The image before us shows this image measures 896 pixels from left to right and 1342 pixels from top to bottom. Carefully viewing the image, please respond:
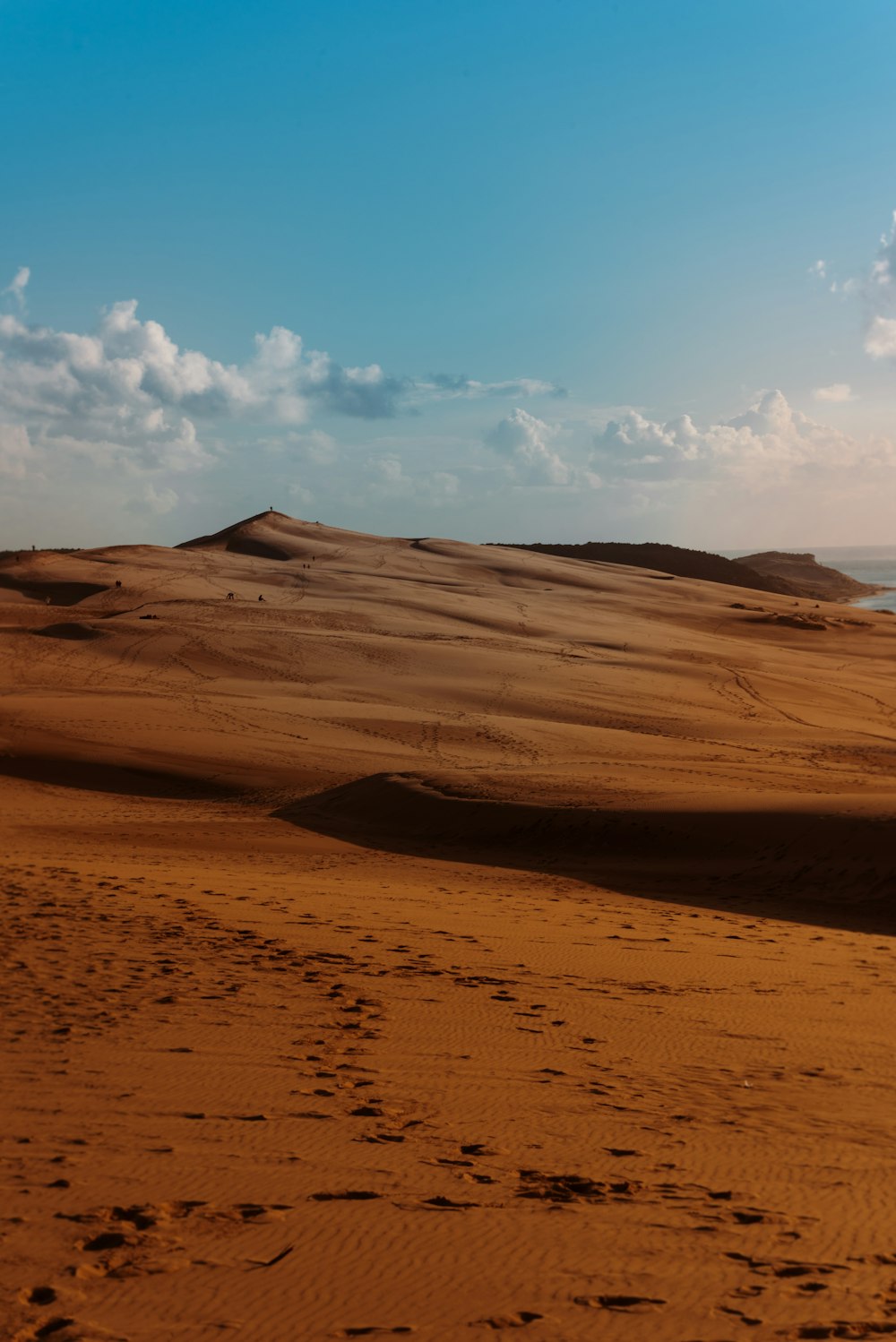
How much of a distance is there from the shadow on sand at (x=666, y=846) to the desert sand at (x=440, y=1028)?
0.06m

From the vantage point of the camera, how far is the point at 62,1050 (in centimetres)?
668

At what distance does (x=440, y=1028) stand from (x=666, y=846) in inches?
358

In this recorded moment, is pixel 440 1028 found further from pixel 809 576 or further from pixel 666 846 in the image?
pixel 809 576

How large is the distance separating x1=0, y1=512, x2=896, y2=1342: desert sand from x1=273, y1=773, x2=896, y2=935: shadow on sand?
6 centimetres

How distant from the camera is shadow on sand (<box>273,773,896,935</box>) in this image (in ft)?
45.3

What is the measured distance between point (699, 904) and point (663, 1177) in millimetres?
8602

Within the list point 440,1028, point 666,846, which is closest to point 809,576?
point 666,846

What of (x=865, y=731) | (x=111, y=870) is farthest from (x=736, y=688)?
(x=111, y=870)

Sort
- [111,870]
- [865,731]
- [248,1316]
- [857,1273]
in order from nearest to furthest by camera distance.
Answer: [248,1316] → [857,1273] → [111,870] → [865,731]

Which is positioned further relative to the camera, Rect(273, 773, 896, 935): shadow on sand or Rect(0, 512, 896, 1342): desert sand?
Rect(273, 773, 896, 935): shadow on sand

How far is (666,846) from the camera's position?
16125 mm

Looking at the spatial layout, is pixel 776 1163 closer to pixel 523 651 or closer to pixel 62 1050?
pixel 62 1050

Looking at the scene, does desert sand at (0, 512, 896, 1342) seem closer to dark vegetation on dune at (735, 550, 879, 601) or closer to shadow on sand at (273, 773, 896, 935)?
shadow on sand at (273, 773, 896, 935)

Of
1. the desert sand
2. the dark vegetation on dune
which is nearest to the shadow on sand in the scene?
the desert sand
